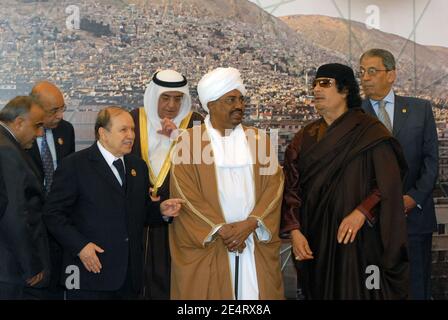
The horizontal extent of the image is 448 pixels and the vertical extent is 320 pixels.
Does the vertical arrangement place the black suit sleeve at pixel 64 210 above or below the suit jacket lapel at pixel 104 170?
below

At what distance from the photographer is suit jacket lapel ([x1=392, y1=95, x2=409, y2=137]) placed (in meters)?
4.45

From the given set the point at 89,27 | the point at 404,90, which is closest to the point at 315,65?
the point at 404,90

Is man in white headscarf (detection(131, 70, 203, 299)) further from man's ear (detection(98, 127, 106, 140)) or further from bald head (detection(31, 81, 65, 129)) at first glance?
man's ear (detection(98, 127, 106, 140))

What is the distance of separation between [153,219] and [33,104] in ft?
2.98

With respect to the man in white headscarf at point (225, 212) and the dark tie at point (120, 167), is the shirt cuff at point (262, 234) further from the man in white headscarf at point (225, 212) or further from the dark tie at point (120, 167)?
the dark tie at point (120, 167)

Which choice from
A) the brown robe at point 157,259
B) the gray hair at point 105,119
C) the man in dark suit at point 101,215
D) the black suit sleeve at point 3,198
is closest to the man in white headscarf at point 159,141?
the brown robe at point 157,259

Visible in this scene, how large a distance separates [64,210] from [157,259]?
0.99 m

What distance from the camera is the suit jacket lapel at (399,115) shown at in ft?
14.6

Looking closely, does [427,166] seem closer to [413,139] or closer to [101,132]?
[413,139]

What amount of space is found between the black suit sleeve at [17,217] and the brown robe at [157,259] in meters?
1.00

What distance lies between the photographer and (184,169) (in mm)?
3674

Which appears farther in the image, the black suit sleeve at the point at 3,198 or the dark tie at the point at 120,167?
the dark tie at the point at 120,167

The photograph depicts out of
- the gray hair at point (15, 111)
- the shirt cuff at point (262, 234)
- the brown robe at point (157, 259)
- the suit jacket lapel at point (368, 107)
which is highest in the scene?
the suit jacket lapel at point (368, 107)

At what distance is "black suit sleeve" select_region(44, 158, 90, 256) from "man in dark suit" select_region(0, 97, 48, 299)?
9 centimetres
